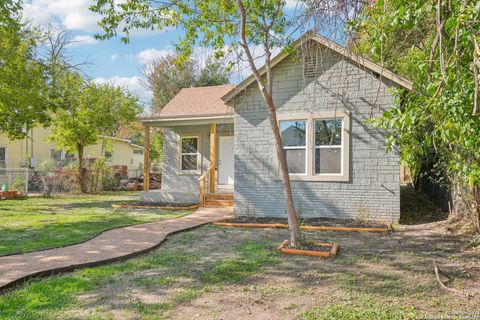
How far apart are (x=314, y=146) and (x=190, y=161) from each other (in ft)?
21.0

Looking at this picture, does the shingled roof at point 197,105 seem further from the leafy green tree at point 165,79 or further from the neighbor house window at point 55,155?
the neighbor house window at point 55,155

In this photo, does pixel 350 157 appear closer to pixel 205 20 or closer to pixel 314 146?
pixel 314 146

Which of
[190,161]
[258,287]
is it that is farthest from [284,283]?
[190,161]

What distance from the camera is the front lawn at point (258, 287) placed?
3.76 m

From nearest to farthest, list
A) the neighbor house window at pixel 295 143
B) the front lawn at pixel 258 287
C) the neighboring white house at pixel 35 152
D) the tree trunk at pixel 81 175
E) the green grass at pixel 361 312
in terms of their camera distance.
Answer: the green grass at pixel 361 312 < the front lawn at pixel 258 287 < the neighbor house window at pixel 295 143 < the tree trunk at pixel 81 175 < the neighboring white house at pixel 35 152

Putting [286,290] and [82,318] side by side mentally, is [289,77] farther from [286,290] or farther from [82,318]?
[82,318]

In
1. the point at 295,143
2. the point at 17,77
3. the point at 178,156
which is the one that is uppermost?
the point at 17,77

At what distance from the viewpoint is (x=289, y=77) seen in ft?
33.7

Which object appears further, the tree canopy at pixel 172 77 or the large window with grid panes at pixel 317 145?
the tree canopy at pixel 172 77

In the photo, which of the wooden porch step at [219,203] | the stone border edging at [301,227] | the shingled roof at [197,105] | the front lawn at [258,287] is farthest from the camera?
the shingled roof at [197,105]

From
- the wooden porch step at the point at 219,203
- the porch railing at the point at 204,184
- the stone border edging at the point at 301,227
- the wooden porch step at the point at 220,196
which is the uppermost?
the porch railing at the point at 204,184

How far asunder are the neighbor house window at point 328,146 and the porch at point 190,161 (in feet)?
14.1

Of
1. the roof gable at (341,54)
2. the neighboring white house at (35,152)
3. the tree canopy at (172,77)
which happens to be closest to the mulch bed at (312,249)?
the roof gable at (341,54)

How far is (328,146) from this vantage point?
32.1 feet
